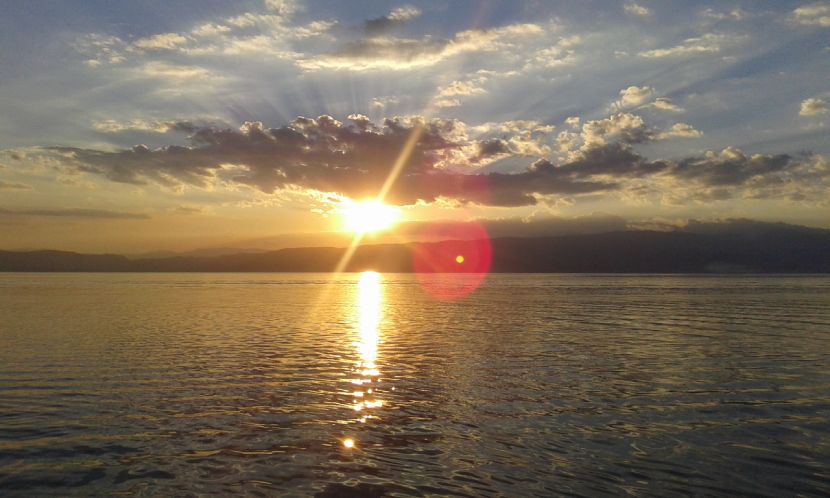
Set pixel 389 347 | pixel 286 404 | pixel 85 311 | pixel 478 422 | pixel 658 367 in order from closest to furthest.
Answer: pixel 478 422 < pixel 286 404 < pixel 658 367 < pixel 389 347 < pixel 85 311

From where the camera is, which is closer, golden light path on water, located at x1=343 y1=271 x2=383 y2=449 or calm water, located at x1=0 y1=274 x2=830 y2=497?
calm water, located at x1=0 y1=274 x2=830 y2=497

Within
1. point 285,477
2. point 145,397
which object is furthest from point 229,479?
point 145,397

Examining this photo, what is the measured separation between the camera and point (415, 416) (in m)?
23.9

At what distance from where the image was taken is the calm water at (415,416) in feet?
54.4

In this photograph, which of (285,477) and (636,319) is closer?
(285,477)

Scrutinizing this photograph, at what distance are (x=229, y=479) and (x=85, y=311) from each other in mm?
76464

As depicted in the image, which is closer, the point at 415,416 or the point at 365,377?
the point at 415,416

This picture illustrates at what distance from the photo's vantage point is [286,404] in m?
26.0

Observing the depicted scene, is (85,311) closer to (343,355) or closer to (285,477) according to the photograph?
(343,355)

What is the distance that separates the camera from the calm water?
1658 cm

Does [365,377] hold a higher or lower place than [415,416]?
lower

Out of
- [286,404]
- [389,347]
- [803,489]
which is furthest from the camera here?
[389,347]

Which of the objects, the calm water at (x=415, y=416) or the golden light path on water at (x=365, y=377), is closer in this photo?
the calm water at (x=415, y=416)

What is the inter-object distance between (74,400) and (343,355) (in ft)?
60.7
